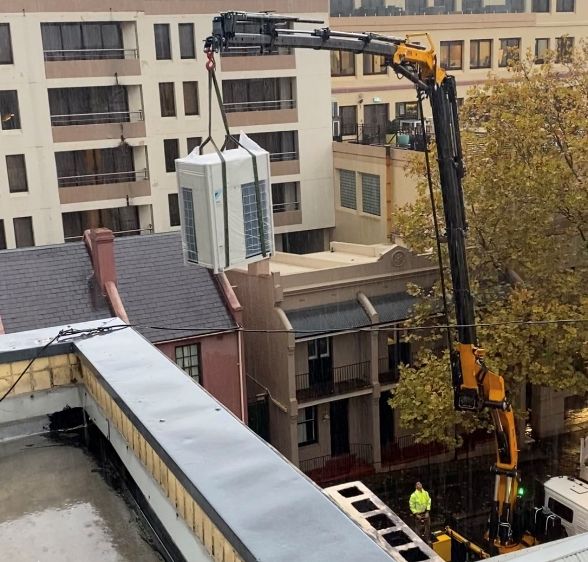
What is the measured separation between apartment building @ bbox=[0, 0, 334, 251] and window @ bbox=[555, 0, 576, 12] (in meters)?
21.4

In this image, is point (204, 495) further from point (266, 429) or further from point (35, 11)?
point (35, 11)

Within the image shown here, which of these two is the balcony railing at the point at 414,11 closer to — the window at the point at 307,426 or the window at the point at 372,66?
the window at the point at 372,66

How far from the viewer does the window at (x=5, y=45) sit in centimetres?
3622

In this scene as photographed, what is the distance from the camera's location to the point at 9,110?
37.2 meters

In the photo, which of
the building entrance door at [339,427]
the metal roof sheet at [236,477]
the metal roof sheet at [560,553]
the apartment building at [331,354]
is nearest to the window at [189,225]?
the metal roof sheet at [236,477]

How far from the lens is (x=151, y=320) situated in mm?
24656

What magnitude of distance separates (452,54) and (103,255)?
33.6m

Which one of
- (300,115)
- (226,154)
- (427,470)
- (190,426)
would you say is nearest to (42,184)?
(300,115)

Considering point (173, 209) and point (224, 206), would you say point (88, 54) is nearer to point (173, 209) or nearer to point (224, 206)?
point (173, 209)

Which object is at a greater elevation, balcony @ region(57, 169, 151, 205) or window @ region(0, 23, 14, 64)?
window @ region(0, 23, 14, 64)

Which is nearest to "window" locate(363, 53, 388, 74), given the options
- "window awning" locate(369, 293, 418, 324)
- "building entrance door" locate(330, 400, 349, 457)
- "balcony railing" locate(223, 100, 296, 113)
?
"balcony railing" locate(223, 100, 296, 113)

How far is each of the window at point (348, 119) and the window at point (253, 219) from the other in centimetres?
3662

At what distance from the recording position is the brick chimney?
24.2m

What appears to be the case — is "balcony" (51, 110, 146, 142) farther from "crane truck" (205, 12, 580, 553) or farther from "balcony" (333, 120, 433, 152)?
"crane truck" (205, 12, 580, 553)
